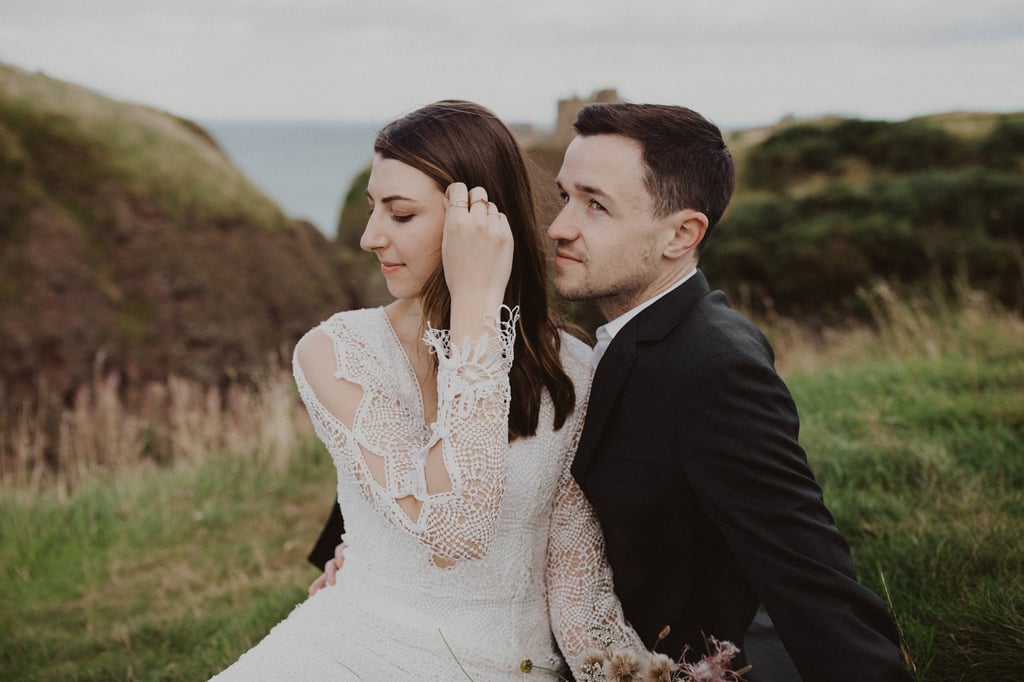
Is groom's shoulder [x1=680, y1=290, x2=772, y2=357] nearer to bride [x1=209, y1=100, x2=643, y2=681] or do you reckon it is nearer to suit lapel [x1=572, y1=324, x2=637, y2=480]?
suit lapel [x1=572, y1=324, x2=637, y2=480]

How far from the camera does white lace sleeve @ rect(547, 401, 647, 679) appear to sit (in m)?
2.65

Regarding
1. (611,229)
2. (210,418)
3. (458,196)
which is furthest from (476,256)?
(210,418)

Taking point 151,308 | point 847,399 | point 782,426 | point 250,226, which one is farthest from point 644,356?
point 250,226

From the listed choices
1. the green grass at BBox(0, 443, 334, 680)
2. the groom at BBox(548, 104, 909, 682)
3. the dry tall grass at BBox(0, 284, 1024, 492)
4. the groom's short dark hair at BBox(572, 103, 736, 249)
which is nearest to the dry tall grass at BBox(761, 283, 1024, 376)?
the dry tall grass at BBox(0, 284, 1024, 492)

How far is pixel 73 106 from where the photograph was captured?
1212 centimetres

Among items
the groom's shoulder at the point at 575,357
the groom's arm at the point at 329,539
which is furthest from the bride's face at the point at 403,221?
the groom's arm at the point at 329,539

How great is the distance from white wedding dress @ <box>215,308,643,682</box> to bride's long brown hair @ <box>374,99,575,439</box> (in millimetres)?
87

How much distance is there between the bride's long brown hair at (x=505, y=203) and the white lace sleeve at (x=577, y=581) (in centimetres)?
22

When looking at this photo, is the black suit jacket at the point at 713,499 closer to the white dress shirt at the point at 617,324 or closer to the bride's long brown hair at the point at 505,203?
the white dress shirt at the point at 617,324

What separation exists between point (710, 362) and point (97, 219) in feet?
36.1

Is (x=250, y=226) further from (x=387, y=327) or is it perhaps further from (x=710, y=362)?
(x=710, y=362)

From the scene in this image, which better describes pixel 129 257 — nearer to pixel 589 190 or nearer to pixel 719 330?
pixel 589 190

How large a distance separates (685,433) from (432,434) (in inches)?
27.7

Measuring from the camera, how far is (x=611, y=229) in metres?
2.79
